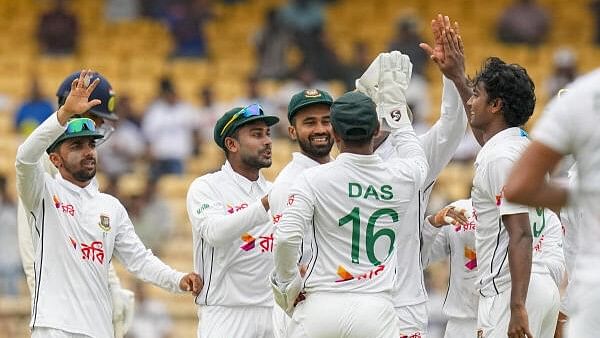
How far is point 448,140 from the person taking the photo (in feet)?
27.1

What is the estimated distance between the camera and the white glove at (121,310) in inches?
343

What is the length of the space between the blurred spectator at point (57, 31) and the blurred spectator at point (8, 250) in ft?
17.1

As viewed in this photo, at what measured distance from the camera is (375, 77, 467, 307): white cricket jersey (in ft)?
26.3

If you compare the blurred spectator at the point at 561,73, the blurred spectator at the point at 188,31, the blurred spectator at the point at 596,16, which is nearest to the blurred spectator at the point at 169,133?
the blurred spectator at the point at 188,31

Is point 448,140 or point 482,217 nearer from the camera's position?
point 482,217

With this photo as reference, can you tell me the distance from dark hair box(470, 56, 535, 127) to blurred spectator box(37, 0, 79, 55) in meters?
13.2

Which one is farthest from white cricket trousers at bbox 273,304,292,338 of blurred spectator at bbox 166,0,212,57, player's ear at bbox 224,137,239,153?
blurred spectator at bbox 166,0,212,57

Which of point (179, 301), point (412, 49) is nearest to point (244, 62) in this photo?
point (412, 49)

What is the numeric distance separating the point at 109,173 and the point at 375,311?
32.3ft

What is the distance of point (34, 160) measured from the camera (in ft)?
25.3

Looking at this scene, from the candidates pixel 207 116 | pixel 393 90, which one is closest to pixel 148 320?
pixel 207 116

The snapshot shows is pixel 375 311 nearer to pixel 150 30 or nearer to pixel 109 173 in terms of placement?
pixel 109 173

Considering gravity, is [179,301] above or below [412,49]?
below

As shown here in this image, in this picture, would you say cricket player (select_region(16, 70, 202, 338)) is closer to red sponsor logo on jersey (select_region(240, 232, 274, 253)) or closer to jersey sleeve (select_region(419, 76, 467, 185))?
red sponsor logo on jersey (select_region(240, 232, 274, 253))
